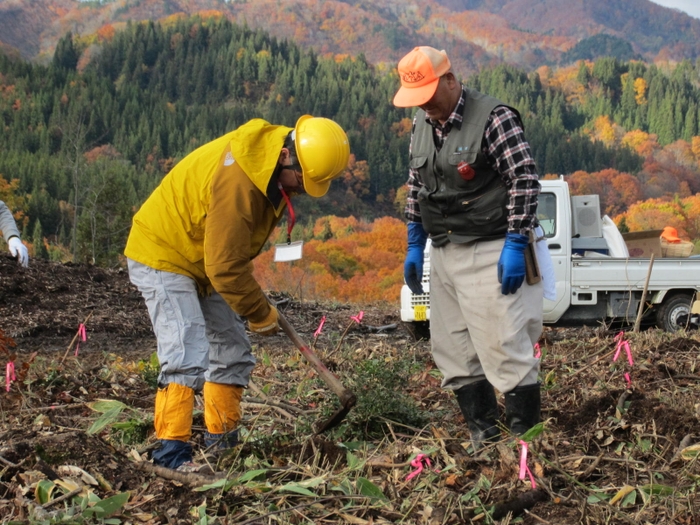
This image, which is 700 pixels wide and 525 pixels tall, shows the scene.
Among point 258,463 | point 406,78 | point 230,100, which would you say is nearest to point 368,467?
point 258,463

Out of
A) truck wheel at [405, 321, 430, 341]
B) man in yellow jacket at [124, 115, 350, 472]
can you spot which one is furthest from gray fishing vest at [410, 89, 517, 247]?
truck wheel at [405, 321, 430, 341]

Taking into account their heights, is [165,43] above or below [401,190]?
above

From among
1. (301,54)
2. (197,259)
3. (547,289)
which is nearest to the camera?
(197,259)

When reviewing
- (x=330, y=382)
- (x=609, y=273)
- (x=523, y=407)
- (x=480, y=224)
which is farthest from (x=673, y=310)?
(x=330, y=382)

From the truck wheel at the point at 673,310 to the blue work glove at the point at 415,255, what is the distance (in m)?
6.81

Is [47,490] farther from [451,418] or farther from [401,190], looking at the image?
[401,190]

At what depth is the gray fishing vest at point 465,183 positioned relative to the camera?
12.6 ft

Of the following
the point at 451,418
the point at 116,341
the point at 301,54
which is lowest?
the point at 116,341

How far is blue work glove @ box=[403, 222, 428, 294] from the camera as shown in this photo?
4453 millimetres

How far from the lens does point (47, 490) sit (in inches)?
119

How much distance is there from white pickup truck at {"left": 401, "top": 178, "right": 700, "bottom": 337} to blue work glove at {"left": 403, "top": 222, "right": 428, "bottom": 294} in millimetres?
5014

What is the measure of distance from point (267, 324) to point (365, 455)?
779 millimetres

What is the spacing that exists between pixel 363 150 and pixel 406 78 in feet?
289

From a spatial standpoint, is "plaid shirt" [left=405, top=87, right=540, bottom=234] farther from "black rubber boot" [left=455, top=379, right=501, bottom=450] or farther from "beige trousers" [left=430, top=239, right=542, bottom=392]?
"black rubber boot" [left=455, top=379, right=501, bottom=450]
